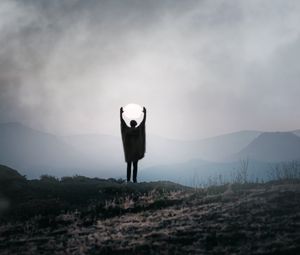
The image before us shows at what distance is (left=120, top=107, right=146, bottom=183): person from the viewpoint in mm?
23984

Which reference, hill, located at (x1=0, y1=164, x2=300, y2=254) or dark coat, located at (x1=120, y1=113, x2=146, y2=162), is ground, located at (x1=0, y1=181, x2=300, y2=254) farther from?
dark coat, located at (x1=120, y1=113, x2=146, y2=162)

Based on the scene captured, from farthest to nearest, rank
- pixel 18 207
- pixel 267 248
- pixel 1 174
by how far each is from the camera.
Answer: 1. pixel 1 174
2. pixel 18 207
3. pixel 267 248

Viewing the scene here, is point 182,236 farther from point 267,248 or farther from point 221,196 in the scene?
point 221,196

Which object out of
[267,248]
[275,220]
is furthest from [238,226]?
[267,248]

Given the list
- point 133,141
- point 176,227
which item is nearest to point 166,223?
point 176,227

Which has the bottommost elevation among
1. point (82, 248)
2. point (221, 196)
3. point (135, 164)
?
point (82, 248)

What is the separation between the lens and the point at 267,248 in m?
10.8

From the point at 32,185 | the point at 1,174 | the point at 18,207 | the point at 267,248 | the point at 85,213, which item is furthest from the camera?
the point at 1,174

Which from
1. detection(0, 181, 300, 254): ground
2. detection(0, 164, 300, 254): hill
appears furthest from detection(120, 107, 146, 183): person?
detection(0, 181, 300, 254): ground

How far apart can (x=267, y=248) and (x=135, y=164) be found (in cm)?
1427

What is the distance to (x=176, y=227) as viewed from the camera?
1311 cm

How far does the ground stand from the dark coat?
236 inches

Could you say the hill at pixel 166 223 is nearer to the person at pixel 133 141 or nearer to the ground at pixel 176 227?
the ground at pixel 176 227

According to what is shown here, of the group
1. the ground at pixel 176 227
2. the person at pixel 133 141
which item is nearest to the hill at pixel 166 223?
the ground at pixel 176 227
